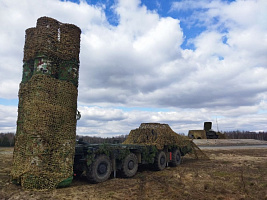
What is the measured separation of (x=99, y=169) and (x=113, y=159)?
2.73 feet

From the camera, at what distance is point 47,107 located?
22.8 ft

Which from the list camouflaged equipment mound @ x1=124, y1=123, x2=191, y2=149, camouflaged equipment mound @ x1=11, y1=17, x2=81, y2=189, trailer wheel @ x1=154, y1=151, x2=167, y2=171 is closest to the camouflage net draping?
camouflaged equipment mound @ x1=124, y1=123, x2=191, y2=149

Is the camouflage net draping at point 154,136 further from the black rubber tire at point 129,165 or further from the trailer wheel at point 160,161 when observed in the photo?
the black rubber tire at point 129,165

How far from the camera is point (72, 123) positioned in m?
7.46

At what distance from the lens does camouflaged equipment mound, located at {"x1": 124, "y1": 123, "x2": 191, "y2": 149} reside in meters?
11.3

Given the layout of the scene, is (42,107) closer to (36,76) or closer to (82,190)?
(36,76)

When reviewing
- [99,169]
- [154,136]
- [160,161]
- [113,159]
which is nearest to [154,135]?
[154,136]

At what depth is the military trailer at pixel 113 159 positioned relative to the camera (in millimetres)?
7516

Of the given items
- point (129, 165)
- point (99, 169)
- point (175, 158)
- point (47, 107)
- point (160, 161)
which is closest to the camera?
point (47, 107)

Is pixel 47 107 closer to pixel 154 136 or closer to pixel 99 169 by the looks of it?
pixel 99 169

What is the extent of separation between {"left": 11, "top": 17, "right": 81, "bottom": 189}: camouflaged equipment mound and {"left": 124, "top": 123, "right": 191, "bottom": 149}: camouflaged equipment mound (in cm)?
505

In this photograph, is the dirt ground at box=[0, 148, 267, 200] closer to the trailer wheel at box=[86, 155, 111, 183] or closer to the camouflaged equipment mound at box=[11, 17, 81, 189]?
the trailer wheel at box=[86, 155, 111, 183]

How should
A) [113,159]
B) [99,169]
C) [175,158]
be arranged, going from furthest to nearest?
[175,158], [113,159], [99,169]

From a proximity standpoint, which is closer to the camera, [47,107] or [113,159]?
[47,107]
